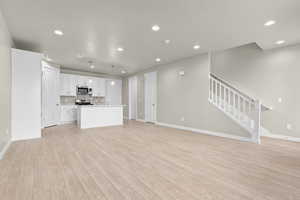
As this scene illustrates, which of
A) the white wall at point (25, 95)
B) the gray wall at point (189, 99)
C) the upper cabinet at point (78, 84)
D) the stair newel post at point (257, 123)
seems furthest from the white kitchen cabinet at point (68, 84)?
the stair newel post at point (257, 123)

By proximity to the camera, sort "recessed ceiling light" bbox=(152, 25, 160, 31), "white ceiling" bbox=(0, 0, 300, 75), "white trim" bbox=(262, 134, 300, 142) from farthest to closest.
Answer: "white trim" bbox=(262, 134, 300, 142)
"recessed ceiling light" bbox=(152, 25, 160, 31)
"white ceiling" bbox=(0, 0, 300, 75)

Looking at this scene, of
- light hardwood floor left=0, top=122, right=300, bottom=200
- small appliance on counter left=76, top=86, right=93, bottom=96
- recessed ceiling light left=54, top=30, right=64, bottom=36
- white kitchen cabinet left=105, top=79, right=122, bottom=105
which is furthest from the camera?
white kitchen cabinet left=105, top=79, right=122, bottom=105

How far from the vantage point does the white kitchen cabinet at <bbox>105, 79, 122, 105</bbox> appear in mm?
8250

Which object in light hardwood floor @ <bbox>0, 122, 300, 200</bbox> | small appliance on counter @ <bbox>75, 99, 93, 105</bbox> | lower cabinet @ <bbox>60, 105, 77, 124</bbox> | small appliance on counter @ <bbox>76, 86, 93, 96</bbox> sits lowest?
light hardwood floor @ <bbox>0, 122, 300, 200</bbox>

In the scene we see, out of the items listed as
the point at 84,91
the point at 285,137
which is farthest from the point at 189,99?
the point at 84,91

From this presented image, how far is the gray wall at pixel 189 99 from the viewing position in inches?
178

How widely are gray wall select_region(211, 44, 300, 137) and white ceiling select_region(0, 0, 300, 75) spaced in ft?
1.39

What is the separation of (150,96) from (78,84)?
12.2ft

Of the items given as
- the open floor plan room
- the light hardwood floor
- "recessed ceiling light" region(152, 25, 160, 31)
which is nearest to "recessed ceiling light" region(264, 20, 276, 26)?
the open floor plan room

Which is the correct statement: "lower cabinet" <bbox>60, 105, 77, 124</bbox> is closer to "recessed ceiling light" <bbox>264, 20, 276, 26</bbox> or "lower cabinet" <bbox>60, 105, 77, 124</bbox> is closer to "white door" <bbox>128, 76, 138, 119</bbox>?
"white door" <bbox>128, 76, 138, 119</bbox>

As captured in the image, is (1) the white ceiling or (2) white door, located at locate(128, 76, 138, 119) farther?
(2) white door, located at locate(128, 76, 138, 119)

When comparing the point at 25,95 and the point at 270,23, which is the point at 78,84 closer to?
the point at 25,95

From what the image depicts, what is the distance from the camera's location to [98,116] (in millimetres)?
5812

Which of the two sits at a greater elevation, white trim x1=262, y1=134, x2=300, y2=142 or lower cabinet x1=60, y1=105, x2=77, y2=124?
lower cabinet x1=60, y1=105, x2=77, y2=124
